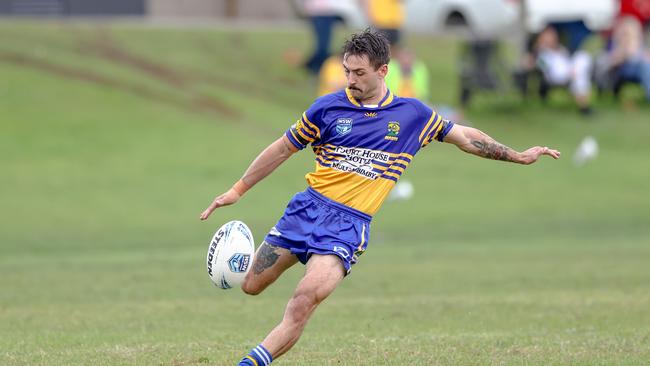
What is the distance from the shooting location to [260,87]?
99.0 feet

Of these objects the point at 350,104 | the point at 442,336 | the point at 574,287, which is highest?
the point at 350,104

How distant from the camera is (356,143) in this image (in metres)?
7.84

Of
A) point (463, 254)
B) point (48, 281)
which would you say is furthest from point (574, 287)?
point (48, 281)

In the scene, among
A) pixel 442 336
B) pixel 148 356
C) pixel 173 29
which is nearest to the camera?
pixel 148 356

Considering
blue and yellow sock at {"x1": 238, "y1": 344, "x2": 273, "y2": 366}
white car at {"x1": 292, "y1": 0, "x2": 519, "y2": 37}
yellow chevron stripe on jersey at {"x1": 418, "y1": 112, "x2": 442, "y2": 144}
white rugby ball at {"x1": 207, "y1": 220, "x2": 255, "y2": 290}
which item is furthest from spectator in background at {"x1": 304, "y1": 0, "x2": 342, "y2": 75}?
blue and yellow sock at {"x1": 238, "y1": 344, "x2": 273, "y2": 366}

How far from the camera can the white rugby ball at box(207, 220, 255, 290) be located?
7.78 metres

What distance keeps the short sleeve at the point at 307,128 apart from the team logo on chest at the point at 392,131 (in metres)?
0.46

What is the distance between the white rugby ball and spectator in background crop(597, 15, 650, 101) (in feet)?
65.2

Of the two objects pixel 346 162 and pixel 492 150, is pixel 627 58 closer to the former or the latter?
pixel 492 150

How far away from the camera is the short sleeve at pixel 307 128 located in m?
7.88

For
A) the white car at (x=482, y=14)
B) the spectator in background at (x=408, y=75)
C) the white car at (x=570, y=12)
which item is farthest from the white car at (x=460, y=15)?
the spectator in background at (x=408, y=75)

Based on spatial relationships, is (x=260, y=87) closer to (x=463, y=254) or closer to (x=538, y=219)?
(x=538, y=219)

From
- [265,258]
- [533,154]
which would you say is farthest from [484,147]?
[265,258]

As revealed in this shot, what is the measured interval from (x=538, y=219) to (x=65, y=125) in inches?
428
